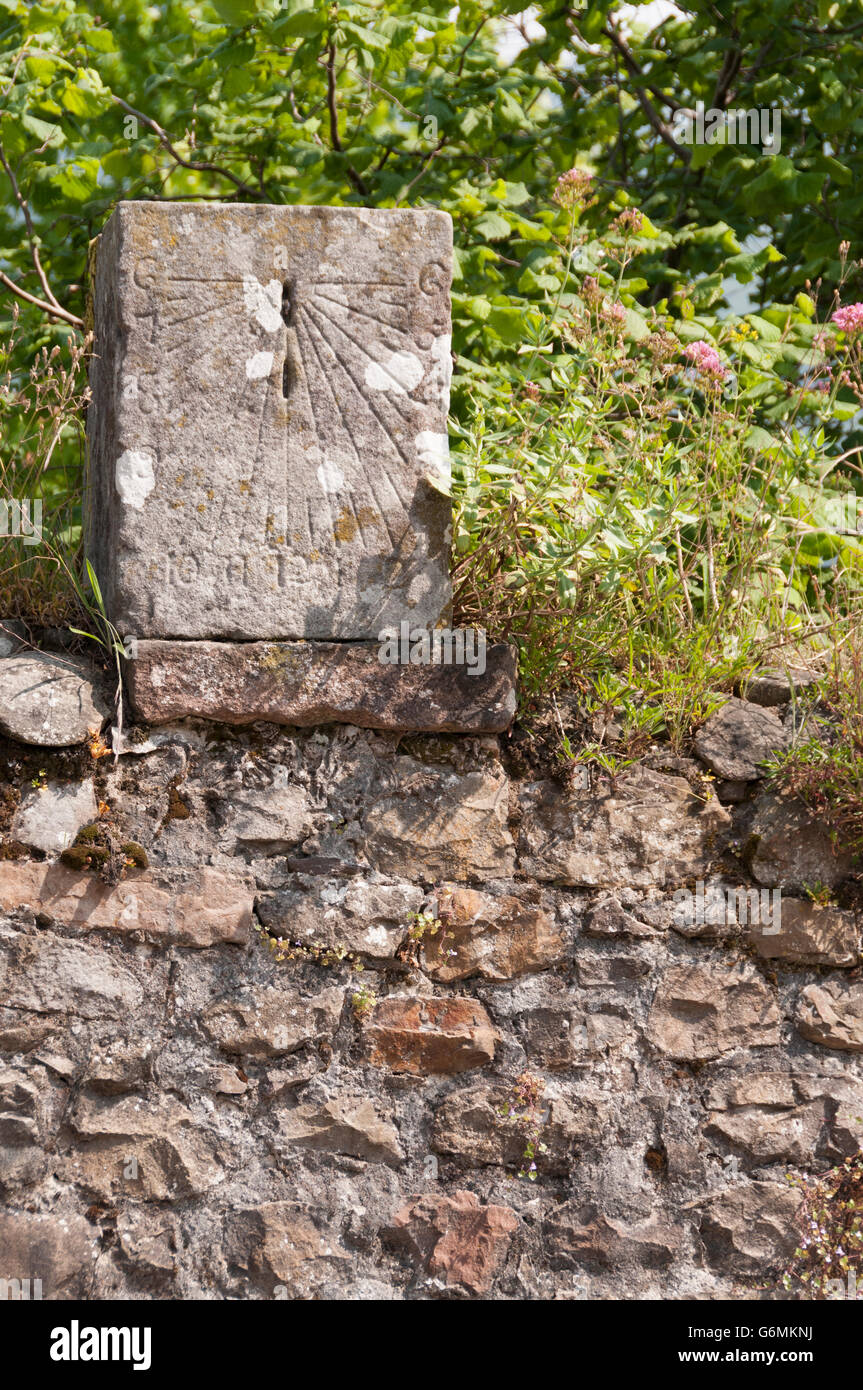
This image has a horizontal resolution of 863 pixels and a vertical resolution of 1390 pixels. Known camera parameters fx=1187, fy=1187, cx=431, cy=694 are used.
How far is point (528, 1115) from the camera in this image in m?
2.30

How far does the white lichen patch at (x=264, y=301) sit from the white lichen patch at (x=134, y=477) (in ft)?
1.14

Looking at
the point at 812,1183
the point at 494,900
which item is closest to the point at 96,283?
the point at 494,900

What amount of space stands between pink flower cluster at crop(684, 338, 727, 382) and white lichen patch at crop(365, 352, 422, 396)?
2.30 feet

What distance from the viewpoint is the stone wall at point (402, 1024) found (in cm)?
214

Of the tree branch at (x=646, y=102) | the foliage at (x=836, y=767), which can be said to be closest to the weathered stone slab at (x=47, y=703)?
the foliage at (x=836, y=767)

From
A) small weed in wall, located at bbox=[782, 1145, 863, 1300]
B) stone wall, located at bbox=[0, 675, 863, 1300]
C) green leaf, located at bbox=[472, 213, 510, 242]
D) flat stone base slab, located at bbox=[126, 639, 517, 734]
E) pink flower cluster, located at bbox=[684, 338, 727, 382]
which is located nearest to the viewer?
stone wall, located at bbox=[0, 675, 863, 1300]

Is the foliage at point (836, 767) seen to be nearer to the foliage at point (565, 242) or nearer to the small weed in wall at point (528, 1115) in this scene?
the foliage at point (565, 242)

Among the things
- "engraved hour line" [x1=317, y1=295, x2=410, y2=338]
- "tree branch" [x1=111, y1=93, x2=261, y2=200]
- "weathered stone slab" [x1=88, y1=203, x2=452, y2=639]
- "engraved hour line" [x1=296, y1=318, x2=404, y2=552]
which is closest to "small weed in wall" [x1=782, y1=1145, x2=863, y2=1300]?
"weathered stone slab" [x1=88, y1=203, x2=452, y2=639]

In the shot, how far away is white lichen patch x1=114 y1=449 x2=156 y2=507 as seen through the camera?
2254mm

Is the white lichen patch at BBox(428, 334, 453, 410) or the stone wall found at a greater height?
the white lichen patch at BBox(428, 334, 453, 410)

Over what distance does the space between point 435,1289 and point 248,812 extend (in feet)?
3.14

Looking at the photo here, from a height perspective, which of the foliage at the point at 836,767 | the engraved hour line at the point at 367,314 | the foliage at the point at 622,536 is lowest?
the foliage at the point at 836,767

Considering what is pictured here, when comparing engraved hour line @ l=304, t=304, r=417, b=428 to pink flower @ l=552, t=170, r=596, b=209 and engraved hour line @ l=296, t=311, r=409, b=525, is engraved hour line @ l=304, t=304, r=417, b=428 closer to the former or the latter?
engraved hour line @ l=296, t=311, r=409, b=525

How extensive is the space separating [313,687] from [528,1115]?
3.04ft
